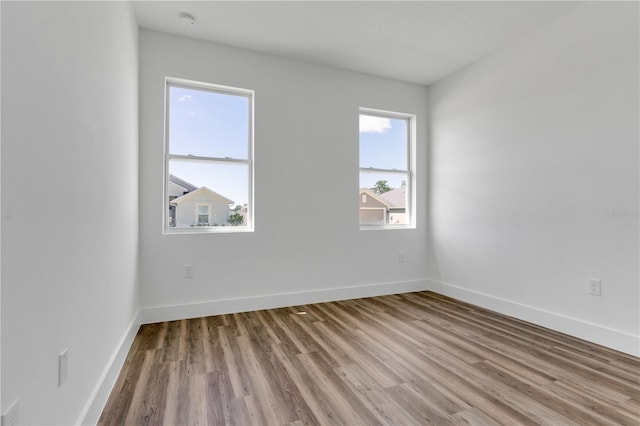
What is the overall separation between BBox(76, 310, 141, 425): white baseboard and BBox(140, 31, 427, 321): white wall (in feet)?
2.48

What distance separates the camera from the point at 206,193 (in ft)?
10.5

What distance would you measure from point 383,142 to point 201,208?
2.44 meters

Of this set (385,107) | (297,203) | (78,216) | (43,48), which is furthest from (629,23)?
(78,216)

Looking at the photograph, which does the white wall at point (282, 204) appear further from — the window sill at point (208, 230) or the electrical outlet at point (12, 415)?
the electrical outlet at point (12, 415)

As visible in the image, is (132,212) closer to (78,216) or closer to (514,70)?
(78,216)

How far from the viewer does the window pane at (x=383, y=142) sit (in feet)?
→ 13.1

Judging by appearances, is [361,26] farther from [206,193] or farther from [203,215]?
[203,215]

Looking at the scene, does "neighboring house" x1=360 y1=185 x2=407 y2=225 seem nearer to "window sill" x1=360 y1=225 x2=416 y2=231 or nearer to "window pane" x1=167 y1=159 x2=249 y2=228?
"window sill" x1=360 y1=225 x2=416 y2=231

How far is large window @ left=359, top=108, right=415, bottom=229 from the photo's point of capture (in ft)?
13.1

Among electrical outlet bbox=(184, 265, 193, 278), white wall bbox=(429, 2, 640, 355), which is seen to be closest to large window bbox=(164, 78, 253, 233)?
electrical outlet bbox=(184, 265, 193, 278)

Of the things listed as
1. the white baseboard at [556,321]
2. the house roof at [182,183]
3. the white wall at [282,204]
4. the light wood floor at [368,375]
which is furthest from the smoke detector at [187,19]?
the white baseboard at [556,321]

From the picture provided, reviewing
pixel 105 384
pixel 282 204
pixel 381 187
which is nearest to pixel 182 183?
pixel 282 204

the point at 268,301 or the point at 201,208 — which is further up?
the point at 201,208

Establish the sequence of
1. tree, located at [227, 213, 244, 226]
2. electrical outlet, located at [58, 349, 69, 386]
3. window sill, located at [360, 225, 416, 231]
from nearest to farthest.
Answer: electrical outlet, located at [58, 349, 69, 386] → tree, located at [227, 213, 244, 226] → window sill, located at [360, 225, 416, 231]
